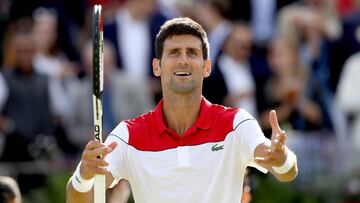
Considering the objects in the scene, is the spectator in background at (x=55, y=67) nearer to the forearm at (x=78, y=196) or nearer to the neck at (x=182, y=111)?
the neck at (x=182, y=111)

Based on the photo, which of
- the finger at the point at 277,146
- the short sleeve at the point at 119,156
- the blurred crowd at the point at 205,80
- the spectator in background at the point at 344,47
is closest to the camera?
the finger at the point at 277,146

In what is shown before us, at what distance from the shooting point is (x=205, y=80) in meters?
14.8

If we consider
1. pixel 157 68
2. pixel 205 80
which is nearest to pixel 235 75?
pixel 205 80

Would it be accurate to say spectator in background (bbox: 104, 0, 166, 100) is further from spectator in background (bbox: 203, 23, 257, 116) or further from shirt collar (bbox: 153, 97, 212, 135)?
shirt collar (bbox: 153, 97, 212, 135)

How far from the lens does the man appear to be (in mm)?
7734

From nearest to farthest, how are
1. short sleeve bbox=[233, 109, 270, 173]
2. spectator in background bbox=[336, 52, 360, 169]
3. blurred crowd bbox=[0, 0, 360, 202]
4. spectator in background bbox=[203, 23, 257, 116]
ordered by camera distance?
short sleeve bbox=[233, 109, 270, 173], blurred crowd bbox=[0, 0, 360, 202], spectator in background bbox=[336, 52, 360, 169], spectator in background bbox=[203, 23, 257, 116]

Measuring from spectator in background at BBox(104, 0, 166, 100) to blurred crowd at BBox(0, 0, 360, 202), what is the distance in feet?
0.05

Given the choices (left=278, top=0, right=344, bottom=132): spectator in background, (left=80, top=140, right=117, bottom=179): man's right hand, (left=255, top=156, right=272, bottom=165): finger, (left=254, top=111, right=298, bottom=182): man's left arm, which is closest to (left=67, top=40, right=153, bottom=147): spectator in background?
(left=278, top=0, right=344, bottom=132): spectator in background

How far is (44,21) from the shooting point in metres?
16.6

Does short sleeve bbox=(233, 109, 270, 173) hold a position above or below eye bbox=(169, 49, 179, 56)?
below

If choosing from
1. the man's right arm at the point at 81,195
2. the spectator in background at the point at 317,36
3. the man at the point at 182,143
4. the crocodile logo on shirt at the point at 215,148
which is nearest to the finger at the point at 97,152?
the man at the point at 182,143

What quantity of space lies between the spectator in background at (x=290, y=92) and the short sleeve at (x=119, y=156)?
6.78 m

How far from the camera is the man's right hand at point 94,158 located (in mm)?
7316

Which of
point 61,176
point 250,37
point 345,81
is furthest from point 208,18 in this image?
point 61,176
